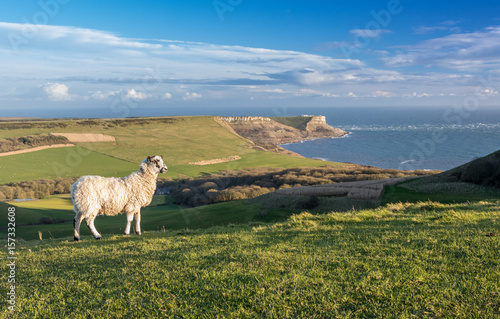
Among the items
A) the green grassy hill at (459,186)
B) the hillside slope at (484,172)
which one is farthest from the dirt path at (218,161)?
the hillside slope at (484,172)

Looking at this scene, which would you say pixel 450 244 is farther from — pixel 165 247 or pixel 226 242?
pixel 165 247

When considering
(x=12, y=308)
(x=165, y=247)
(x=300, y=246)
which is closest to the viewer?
(x=12, y=308)

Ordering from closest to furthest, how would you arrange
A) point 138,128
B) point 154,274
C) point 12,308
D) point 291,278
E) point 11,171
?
1. point 12,308
2. point 291,278
3. point 154,274
4. point 11,171
5. point 138,128

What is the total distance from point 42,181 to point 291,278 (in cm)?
9756

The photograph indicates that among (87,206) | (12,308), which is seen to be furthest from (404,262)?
(87,206)

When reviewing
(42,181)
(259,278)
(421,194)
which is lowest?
(42,181)

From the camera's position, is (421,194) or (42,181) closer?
(421,194)

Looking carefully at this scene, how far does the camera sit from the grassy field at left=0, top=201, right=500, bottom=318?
21.0ft

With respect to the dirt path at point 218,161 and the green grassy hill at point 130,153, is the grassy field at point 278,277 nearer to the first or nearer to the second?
the green grassy hill at point 130,153

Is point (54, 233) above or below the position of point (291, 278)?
below

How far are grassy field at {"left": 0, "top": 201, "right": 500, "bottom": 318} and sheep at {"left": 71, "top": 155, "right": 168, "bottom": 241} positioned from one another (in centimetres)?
186

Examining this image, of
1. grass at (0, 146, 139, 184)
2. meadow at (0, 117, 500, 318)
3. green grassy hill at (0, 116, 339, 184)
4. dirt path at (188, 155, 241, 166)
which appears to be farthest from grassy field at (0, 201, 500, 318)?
dirt path at (188, 155, 241, 166)

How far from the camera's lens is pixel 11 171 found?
324 feet

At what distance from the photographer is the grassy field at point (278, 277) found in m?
6.41
